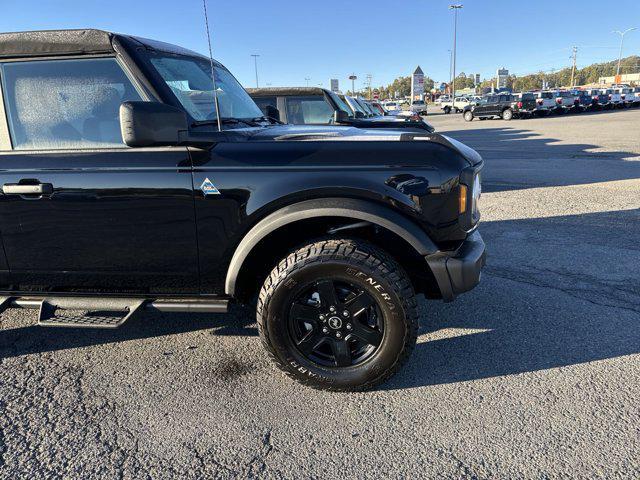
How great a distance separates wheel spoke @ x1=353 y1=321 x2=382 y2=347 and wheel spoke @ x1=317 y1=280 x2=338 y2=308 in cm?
18

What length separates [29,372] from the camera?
2.94 meters

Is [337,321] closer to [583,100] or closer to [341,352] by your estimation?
[341,352]

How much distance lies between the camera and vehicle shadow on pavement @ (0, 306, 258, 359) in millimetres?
3275

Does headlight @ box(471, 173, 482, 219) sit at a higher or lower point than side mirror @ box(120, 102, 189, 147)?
lower

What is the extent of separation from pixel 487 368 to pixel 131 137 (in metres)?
2.44

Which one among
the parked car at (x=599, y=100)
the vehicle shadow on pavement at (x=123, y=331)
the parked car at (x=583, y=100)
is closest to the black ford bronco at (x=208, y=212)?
the vehicle shadow on pavement at (x=123, y=331)

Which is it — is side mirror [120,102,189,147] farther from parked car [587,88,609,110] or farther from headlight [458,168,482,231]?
parked car [587,88,609,110]

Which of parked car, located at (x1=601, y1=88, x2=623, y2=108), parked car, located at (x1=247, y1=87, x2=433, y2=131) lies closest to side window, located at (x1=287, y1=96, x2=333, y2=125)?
parked car, located at (x1=247, y1=87, x2=433, y2=131)

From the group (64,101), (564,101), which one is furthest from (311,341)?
(564,101)

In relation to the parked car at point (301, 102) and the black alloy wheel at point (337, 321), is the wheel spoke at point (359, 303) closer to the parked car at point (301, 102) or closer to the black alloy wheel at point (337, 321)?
the black alloy wheel at point (337, 321)

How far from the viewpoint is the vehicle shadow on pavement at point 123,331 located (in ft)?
10.7

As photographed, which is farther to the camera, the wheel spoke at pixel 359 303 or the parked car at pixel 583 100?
the parked car at pixel 583 100

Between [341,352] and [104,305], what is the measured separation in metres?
1.43

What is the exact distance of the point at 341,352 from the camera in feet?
8.69
